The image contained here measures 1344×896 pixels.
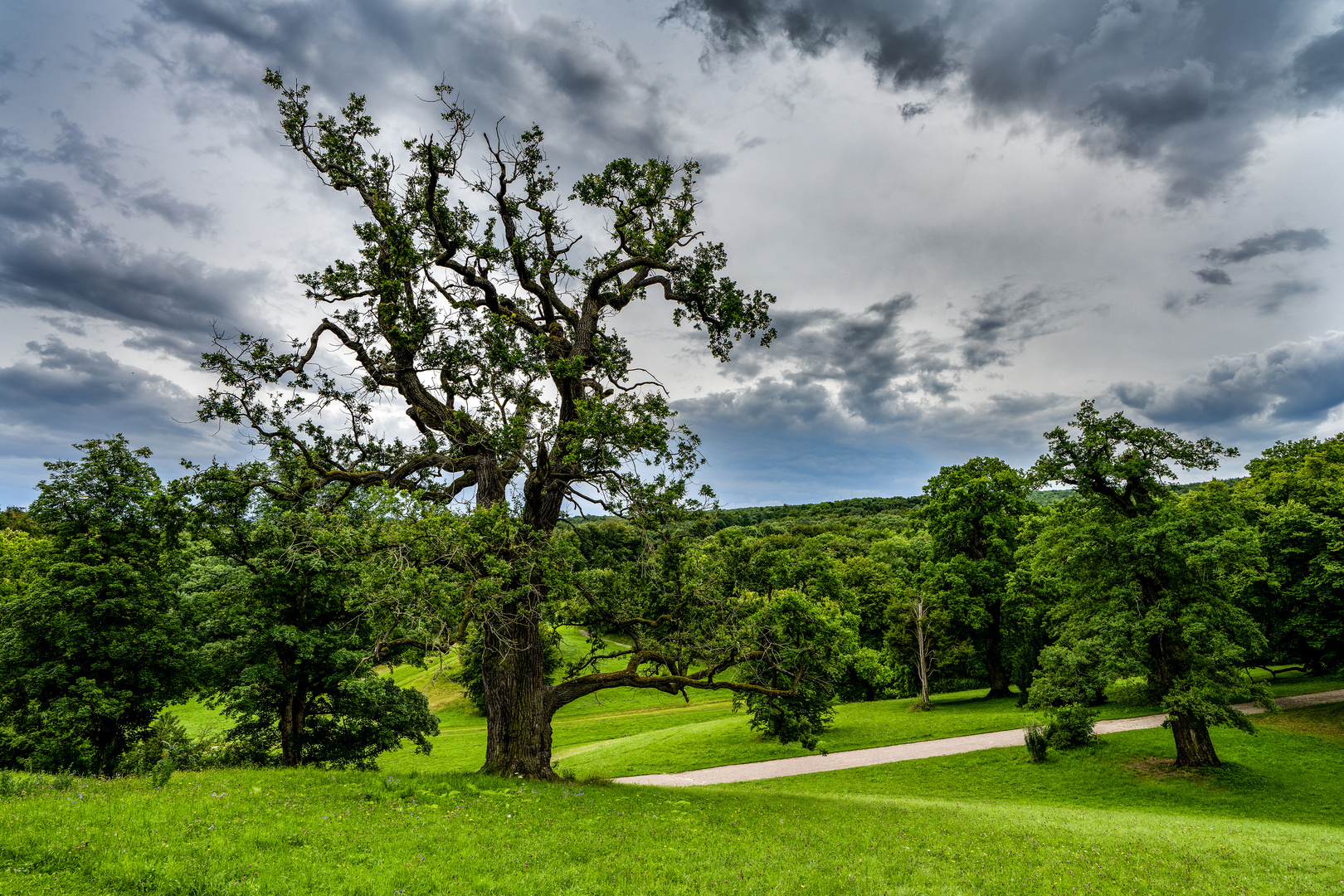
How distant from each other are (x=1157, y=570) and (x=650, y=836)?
71.4 ft

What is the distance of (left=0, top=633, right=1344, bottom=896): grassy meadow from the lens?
267 inches

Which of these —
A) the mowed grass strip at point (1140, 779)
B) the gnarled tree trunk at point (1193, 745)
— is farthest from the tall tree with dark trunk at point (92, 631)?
the gnarled tree trunk at point (1193, 745)

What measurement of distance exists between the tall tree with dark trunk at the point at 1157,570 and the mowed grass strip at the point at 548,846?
6.55m

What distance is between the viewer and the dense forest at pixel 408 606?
12.1 metres

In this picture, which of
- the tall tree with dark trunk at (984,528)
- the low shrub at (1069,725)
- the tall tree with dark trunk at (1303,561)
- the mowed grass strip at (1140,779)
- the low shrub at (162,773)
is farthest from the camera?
the tall tree with dark trunk at (984,528)

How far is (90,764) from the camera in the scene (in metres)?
18.8

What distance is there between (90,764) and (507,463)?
61.3 feet

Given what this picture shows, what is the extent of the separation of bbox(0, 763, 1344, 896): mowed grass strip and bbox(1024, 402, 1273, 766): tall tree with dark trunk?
655 centimetres

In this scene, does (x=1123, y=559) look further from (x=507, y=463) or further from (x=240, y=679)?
(x=240, y=679)

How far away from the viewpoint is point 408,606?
1082cm

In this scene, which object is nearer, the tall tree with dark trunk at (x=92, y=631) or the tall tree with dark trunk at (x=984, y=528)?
the tall tree with dark trunk at (x=92, y=631)

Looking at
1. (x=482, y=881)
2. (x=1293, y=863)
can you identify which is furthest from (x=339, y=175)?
(x=1293, y=863)

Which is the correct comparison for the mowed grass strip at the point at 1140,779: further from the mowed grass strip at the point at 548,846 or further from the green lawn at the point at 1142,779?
the mowed grass strip at the point at 548,846

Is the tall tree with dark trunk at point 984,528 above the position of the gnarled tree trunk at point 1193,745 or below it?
above
